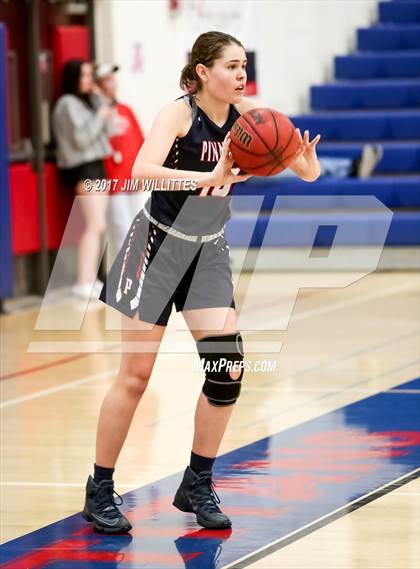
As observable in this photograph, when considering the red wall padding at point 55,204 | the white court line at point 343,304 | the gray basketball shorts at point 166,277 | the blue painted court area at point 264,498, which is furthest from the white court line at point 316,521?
the red wall padding at point 55,204

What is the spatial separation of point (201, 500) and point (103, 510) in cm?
33

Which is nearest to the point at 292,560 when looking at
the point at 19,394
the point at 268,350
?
the point at 19,394

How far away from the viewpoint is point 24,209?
10.0m

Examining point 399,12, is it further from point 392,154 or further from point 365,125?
point 392,154

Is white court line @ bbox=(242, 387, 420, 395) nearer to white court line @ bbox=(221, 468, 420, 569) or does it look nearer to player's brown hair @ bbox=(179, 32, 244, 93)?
white court line @ bbox=(221, 468, 420, 569)

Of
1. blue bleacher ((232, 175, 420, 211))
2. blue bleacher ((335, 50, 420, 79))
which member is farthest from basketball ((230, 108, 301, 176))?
blue bleacher ((335, 50, 420, 79))

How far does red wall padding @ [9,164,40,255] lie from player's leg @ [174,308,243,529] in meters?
5.68

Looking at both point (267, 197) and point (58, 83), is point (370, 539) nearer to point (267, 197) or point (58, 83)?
point (58, 83)

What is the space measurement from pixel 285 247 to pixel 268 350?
3794mm

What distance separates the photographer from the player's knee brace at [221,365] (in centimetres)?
426

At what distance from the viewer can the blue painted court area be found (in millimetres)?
4141

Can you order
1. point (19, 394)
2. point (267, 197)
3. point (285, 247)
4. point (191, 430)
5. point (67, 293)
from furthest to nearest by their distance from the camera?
1. point (267, 197)
2. point (285, 247)
3. point (67, 293)
4. point (19, 394)
5. point (191, 430)

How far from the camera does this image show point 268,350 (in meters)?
8.02

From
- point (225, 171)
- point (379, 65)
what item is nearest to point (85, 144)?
point (379, 65)
